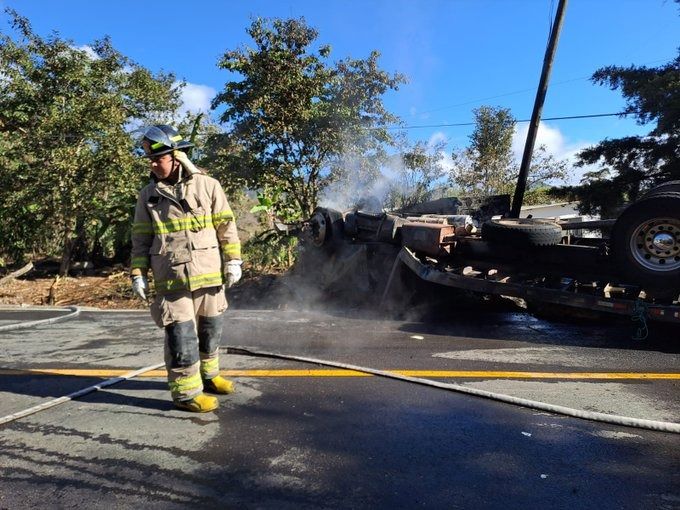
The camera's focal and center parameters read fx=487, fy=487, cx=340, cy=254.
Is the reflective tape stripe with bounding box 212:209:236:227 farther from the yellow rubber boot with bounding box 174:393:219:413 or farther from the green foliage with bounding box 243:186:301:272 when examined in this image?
the green foliage with bounding box 243:186:301:272

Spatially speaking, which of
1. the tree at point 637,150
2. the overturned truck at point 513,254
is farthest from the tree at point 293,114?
the tree at point 637,150

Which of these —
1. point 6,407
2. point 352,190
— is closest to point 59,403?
point 6,407

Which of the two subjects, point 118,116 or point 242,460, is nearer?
point 242,460

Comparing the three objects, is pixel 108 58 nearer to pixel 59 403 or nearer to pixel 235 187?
pixel 235 187

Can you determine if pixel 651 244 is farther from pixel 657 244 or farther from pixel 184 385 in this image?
pixel 184 385

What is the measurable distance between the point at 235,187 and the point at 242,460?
898cm

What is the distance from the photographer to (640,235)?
4637mm

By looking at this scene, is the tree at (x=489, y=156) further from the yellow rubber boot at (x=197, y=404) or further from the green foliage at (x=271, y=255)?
the yellow rubber boot at (x=197, y=404)

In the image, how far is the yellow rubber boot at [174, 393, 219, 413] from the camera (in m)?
2.99

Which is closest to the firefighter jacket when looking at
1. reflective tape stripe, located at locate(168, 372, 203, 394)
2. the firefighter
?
the firefighter

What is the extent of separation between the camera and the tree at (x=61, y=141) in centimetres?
1052

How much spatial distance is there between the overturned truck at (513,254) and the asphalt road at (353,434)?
0.65 meters

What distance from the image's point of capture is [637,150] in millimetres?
12898

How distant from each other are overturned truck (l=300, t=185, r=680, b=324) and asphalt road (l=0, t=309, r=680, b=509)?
2.14 ft
